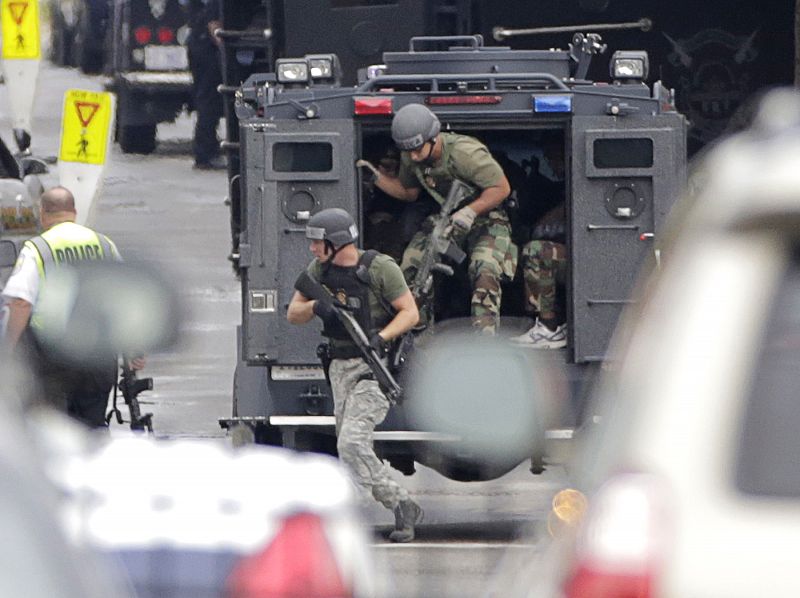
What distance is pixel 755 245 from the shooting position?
2.94m

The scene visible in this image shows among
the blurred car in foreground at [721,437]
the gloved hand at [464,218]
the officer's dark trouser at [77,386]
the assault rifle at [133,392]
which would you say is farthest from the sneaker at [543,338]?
the blurred car in foreground at [721,437]

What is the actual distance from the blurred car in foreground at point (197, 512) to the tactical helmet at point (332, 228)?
675 cm

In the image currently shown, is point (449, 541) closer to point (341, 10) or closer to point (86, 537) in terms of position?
point (341, 10)

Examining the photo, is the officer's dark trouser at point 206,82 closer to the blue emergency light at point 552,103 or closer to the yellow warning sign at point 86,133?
the yellow warning sign at point 86,133

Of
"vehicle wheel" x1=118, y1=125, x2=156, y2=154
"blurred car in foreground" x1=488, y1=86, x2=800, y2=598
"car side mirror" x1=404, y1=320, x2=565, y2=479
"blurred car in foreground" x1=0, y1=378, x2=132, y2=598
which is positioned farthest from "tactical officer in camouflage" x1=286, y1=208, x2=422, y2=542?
"vehicle wheel" x1=118, y1=125, x2=156, y2=154

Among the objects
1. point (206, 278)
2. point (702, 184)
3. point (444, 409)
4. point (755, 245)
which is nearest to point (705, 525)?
point (755, 245)

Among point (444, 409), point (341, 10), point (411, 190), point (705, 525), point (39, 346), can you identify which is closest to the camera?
point (705, 525)

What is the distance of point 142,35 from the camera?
2481 centimetres

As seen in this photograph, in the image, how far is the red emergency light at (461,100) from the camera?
10.9 metres

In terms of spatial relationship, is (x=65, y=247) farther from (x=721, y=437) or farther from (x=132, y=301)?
(x=721, y=437)

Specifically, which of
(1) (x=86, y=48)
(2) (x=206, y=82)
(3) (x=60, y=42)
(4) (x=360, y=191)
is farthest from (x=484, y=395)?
(3) (x=60, y=42)

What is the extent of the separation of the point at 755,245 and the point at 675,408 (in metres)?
0.24

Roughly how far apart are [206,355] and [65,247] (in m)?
5.98

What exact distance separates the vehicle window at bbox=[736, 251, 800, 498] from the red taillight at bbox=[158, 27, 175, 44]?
73.3 ft
